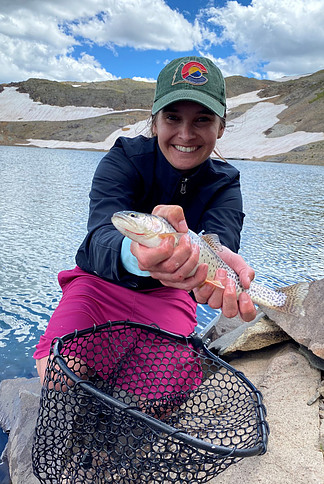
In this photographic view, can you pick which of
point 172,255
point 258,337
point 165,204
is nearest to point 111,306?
point 165,204

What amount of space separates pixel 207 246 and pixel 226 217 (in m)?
0.80

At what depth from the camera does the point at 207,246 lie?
2.32m

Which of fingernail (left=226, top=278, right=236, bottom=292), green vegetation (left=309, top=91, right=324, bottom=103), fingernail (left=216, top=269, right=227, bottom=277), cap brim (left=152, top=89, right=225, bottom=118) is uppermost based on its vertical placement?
green vegetation (left=309, top=91, right=324, bottom=103)

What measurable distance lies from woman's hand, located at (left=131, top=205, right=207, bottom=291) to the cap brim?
2.94 feet

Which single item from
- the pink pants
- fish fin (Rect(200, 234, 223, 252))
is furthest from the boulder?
fish fin (Rect(200, 234, 223, 252))

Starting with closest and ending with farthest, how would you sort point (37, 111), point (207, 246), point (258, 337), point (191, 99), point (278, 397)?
point (207, 246), point (191, 99), point (278, 397), point (258, 337), point (37, 111)

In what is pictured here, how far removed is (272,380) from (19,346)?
275cm

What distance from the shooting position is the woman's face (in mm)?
2627

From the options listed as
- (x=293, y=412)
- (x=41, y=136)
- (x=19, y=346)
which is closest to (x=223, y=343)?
(x=293, y=412)

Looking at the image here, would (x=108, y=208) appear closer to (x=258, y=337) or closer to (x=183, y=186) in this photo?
(x=183, y=186)

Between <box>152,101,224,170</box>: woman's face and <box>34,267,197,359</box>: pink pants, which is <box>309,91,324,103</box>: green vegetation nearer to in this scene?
<box>152,101,224,170</box>: woman's face

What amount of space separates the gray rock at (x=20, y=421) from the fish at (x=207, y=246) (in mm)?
1723

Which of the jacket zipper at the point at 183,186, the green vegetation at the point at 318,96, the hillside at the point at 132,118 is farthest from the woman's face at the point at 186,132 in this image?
the green vegetation at the point at 318,96

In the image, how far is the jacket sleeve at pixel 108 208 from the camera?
2.25m
